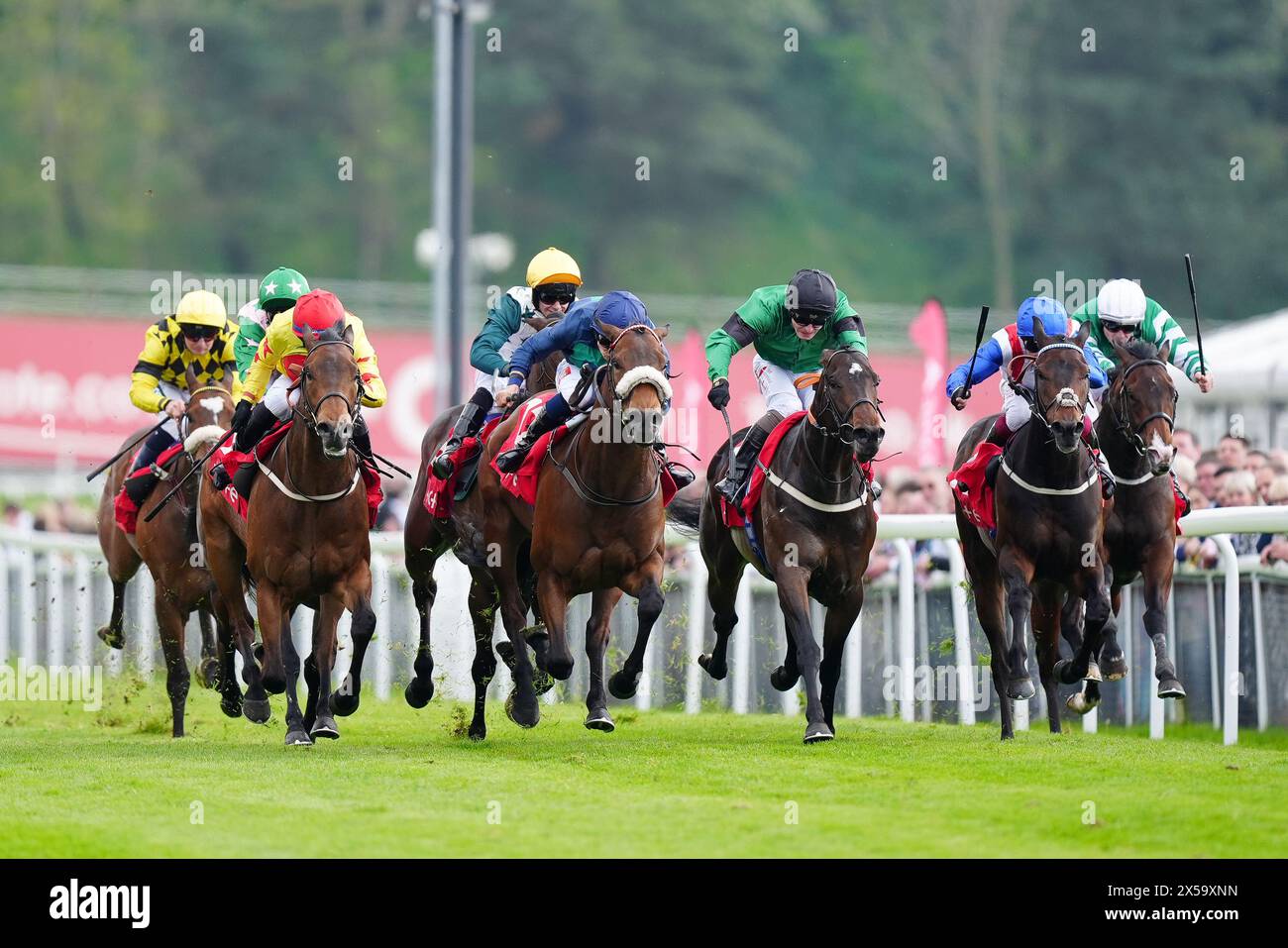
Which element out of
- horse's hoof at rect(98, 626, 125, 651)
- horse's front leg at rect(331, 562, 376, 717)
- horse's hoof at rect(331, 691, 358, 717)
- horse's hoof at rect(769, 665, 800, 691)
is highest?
horse's front leg at rect(331, 562, 376, 717)

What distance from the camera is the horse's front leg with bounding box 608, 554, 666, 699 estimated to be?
362 inches

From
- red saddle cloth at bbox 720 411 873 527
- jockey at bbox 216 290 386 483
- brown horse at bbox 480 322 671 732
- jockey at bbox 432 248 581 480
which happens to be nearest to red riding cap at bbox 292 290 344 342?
jockey at bbox 216 290 386 483

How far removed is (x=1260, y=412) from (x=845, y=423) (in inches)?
261

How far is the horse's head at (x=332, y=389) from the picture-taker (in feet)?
28.9

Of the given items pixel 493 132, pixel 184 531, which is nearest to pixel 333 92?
pixel 493 132

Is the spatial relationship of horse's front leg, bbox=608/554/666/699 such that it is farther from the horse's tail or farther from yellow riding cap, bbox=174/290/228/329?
yellow riding cap, bbox=174/290/228/329

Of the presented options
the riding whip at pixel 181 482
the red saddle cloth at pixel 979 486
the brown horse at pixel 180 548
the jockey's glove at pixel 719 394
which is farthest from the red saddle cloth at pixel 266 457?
the red saddle cloth at pixel 979 486

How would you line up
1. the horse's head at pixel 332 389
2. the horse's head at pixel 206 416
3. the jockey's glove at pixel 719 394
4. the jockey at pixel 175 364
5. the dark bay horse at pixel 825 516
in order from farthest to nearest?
the jockey at pixel 175 364 → the horse's head at pixel 206 416 → the jockey's glove at pixel 719 394 → the dark bay horse at pixel 825 516 → the horse's head at pixel 332 389

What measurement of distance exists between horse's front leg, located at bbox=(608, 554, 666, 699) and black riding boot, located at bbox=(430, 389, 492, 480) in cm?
138

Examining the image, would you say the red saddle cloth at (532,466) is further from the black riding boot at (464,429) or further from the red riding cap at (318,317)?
the red riding cap at (318,317)

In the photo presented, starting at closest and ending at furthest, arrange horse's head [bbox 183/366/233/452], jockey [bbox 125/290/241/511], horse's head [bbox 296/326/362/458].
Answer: horse's head [bbox 296/326/362/458]
horse's head [bbox 183/366/233/452]
jockey [bbox 125/290/241/511]

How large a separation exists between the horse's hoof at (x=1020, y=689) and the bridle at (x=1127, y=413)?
110cm

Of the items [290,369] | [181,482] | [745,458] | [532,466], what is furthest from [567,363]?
[181,482]

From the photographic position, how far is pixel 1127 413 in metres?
9.59
